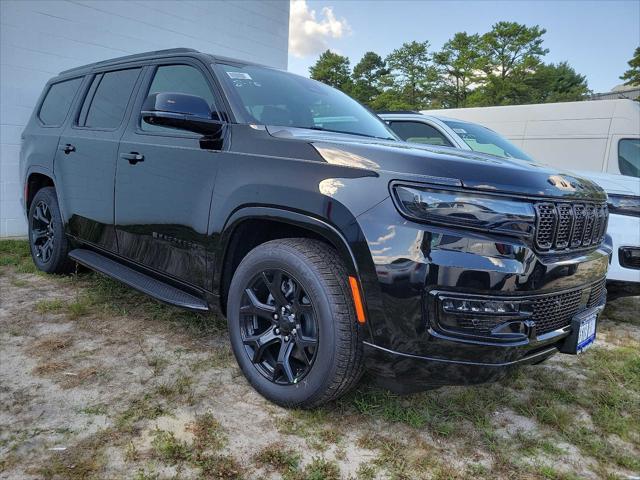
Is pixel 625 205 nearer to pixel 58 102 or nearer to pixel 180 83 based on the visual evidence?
pixel 180 83

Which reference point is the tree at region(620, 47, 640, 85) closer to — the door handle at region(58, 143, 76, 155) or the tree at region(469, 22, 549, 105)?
the tree at region(469, 22, 549, 105)

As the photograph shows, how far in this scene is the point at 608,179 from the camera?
4.41m

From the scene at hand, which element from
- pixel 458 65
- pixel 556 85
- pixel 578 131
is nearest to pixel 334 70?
pixel 458 65

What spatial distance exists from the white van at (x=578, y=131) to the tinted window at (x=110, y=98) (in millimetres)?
4294

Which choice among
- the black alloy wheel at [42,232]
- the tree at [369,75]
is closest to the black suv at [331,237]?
the black alloy wheel at [42,232]

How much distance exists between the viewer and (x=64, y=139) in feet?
12.8

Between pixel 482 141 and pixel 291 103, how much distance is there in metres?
2.88

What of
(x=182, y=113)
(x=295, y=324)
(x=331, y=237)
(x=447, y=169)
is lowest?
(x=295, y=324)

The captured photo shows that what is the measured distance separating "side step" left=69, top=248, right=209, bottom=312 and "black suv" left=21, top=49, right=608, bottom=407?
0.05ft

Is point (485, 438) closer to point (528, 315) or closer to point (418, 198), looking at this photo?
point (528, 315)

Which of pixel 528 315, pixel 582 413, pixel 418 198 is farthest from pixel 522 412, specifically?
pixel 418 198

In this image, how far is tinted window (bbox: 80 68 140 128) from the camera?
3.42 meters

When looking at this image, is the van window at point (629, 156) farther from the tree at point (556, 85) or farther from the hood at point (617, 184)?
the tree at point (556, 85)

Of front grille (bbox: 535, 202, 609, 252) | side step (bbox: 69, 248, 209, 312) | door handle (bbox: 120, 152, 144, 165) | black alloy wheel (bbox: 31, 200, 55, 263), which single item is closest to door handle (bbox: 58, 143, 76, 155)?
black alloy wheel (bbox: 31, 200, 55, 263)
